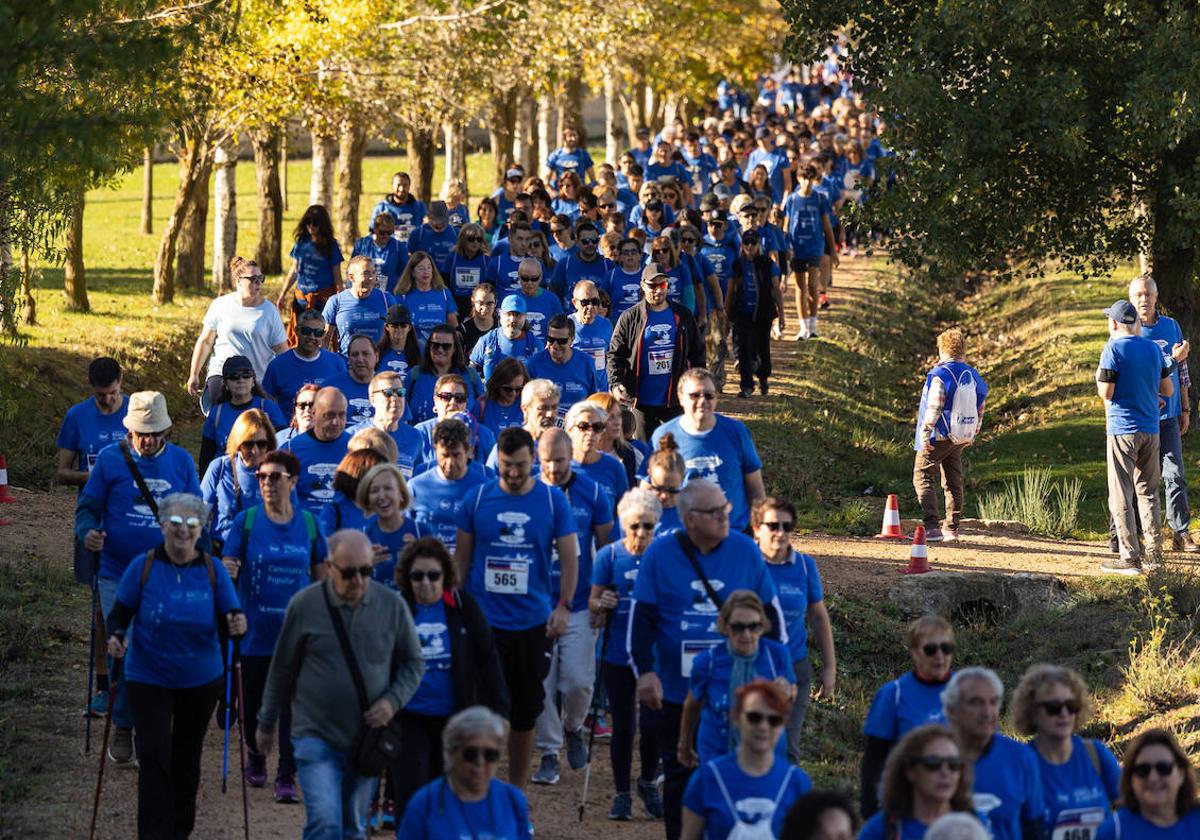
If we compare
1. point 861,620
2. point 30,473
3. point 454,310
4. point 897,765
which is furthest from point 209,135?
point 897,765

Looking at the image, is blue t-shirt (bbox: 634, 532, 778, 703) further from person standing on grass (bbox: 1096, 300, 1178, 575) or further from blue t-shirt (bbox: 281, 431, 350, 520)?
person standing on grass (bbox: 1096, 300, 1178, 575)

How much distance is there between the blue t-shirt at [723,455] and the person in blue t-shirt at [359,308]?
504 centimetres

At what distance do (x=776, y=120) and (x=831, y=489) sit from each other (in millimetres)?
19420

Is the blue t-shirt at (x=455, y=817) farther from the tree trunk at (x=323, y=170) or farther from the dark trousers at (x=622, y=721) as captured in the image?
the tree trunk at (x=323, y=170)

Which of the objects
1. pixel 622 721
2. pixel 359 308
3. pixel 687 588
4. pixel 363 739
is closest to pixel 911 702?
pixel 687 588

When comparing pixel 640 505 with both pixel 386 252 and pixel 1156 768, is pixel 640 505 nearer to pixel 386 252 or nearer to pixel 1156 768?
pixel 1156 768

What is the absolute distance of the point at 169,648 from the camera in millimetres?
9469

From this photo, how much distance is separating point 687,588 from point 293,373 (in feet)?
17.2

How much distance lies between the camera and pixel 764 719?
24.8 feet

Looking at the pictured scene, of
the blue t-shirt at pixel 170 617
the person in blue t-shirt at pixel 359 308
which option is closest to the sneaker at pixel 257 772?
the blue t-shirt at pixel 170 617

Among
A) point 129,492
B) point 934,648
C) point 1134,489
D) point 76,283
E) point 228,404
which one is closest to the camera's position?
point 934,648

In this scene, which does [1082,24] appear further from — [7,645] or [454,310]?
[7,645]

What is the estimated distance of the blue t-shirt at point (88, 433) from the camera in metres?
11.8

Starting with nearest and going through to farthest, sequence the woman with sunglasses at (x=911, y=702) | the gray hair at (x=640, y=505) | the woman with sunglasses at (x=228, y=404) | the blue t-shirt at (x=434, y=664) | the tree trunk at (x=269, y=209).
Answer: the woman with sunglasses at (x=911, y=702), the blue t-shirt at (x=434, y=664), the gray hair at (x=640, y=505), the woman with sunglasses at (x=228, y=404), the tree trunk at (x=269, y=209)
